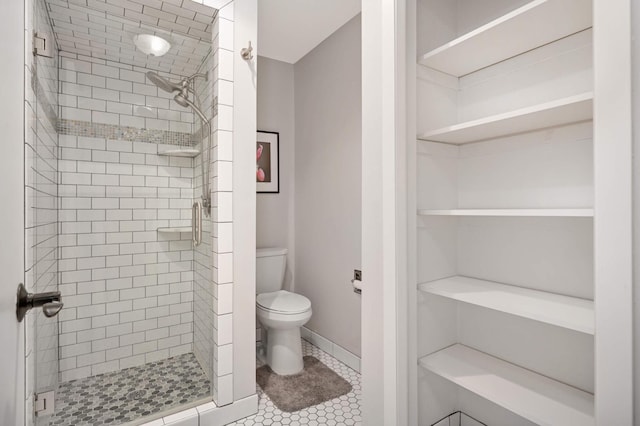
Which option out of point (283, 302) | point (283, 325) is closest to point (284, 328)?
point (283, 325)

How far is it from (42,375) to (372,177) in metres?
1.69

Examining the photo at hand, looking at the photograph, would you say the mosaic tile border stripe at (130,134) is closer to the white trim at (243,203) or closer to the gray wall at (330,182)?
the white trim at (243,203)

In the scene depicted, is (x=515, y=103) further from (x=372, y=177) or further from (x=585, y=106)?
(x=372, y=177)

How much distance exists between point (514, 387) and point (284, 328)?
4.82ft

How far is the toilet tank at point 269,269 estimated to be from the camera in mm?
2732

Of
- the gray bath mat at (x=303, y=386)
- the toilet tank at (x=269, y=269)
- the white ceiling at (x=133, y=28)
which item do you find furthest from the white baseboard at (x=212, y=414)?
the white ceiling at (x=133, y=28)

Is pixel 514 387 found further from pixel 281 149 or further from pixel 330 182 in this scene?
pixel 281 149

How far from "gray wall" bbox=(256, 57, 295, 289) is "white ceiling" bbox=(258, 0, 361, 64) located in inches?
7.8

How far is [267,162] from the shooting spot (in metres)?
3.04

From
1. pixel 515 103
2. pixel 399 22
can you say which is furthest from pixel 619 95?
pixel 399 22

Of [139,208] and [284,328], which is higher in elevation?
[139,208]

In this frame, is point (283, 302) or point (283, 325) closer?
point (283, 325)

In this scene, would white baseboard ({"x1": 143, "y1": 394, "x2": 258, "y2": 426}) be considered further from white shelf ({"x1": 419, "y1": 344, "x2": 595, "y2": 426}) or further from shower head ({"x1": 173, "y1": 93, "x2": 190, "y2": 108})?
shower head ({"x1": 173, "y1": 93, "x2": 190, "y2": 108})

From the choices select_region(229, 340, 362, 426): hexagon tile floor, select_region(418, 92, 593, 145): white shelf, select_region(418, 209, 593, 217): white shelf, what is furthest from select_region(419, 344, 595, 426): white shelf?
select_region(418, 92, 593, 145): white shelf
